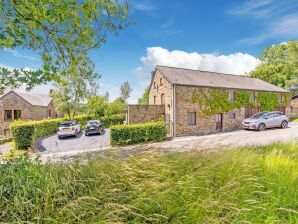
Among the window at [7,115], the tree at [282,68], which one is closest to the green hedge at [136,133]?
the window at [7,115]

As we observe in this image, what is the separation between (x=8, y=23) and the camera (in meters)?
3.92

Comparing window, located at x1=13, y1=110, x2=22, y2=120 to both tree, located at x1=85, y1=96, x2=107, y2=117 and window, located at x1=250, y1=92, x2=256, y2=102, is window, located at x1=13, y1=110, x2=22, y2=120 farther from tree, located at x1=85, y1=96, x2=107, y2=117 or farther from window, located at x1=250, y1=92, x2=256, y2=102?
window, located at x1=250, y1=92, x2=256, y2=102

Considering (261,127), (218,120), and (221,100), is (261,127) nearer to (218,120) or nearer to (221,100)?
(218,120)

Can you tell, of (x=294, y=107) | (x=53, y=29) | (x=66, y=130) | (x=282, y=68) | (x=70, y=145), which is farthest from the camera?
(x=282, y=68)

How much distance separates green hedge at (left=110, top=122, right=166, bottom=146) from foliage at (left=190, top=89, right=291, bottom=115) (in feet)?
19.4

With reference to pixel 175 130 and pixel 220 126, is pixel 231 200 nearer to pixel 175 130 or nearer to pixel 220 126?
pixel 175 130

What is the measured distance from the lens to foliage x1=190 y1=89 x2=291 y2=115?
18781 millimetres

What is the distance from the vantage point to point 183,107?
58.9ft

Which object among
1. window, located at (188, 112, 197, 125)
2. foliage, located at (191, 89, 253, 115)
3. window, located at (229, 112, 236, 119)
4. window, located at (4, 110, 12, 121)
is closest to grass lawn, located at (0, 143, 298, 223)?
window, located at (188, 112, 197, 125)

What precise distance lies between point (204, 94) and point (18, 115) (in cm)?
2979

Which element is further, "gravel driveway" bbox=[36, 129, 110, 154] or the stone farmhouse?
the stone farmhouse

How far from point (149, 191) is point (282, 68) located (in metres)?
48.2

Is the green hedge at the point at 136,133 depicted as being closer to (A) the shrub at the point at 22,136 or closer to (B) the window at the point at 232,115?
(A) the shrub at the point at 22,136

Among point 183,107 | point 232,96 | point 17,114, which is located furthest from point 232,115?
point 17,114
